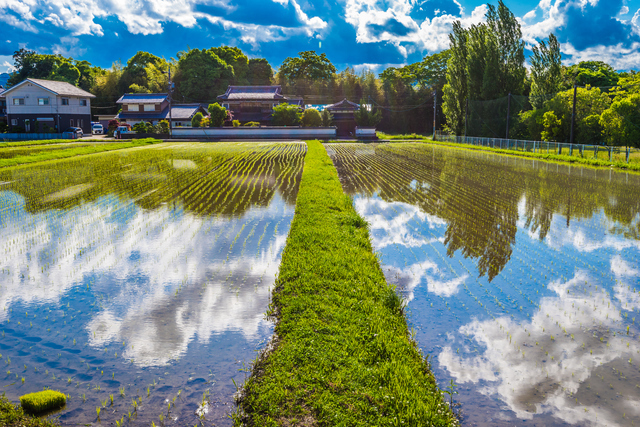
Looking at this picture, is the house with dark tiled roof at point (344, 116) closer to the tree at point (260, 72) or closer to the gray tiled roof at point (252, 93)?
the gray tiled roof at point (252, 93)

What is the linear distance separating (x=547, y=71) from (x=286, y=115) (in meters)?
25.1

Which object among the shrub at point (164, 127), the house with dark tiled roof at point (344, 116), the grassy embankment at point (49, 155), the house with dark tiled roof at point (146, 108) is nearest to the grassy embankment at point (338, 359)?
the grassy embankment at point (49, 155)

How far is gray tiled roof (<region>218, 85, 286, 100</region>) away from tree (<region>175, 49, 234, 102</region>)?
8530 millimetres

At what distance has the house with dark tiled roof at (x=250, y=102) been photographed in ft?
182

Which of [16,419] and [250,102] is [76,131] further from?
[16,419]

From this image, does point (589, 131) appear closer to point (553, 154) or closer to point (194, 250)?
point (553, 154)

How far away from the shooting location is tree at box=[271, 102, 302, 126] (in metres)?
49.2

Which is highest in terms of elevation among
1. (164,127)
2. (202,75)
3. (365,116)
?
(202,75)

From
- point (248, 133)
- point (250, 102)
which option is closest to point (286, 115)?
point (248, 133)

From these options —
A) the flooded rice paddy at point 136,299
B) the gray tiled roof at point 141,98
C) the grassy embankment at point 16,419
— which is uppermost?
the gray tiled roof at point 141,98

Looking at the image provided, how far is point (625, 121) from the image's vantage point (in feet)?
80.9

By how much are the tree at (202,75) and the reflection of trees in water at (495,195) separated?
47.8 meters

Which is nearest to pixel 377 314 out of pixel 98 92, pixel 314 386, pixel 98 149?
pixel 314 386

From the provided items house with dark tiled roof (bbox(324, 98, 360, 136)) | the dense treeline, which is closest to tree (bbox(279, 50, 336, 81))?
the dense treeline
